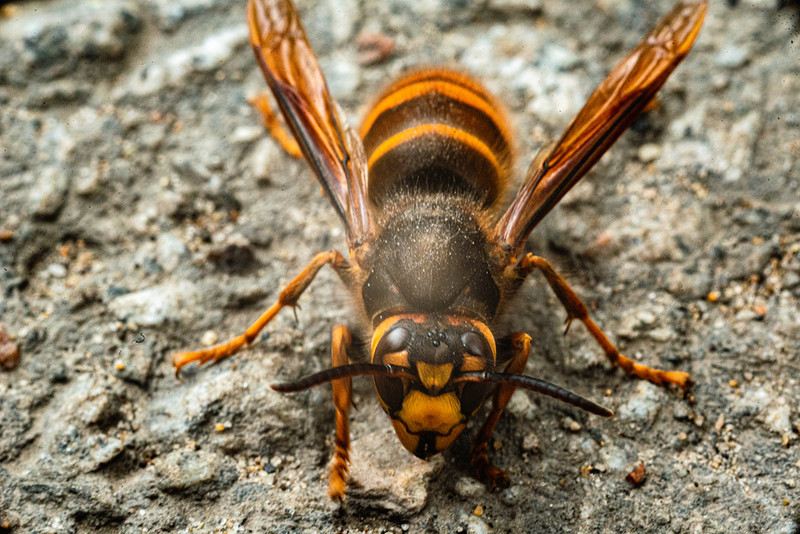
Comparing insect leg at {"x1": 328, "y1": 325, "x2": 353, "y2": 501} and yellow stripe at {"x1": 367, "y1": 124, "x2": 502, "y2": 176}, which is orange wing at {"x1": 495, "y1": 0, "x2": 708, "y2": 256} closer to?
yellow stripe at {"x1": 367, "y1": 124, "x2": 502, "y2": 176}

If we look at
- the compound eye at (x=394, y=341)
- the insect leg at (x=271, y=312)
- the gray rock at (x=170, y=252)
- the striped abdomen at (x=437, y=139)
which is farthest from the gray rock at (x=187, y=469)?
the striped abdomen at (x=437, y=139)

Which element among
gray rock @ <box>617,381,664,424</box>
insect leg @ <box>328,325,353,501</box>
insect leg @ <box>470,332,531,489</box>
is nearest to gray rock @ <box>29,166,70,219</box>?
insect leg @ <box>328,325,353,501</box>

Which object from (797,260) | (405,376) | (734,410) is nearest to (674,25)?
(797,260)

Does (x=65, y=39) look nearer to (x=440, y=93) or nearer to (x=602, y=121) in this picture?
(x=440, y=93)

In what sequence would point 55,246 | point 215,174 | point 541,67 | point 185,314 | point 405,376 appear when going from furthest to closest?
point 541,67 → point 215,174 → point 55,246 → point 185,314 → point 405,376

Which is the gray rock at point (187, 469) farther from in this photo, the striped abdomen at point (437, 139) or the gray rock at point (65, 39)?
the gray rock at point (65, 39)

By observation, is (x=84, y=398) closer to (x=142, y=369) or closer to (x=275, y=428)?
(x=142, y=369)

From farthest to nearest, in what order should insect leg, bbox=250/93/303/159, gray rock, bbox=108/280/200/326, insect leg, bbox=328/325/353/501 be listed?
insect leg, bbox=250/93/303/159
gray rock, bbox=108/280/200/326
insect leg, bbox=328/325/353/501

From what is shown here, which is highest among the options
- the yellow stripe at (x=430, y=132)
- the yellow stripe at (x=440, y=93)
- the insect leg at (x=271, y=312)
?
the yellow stripe at (x=440, y=93)
